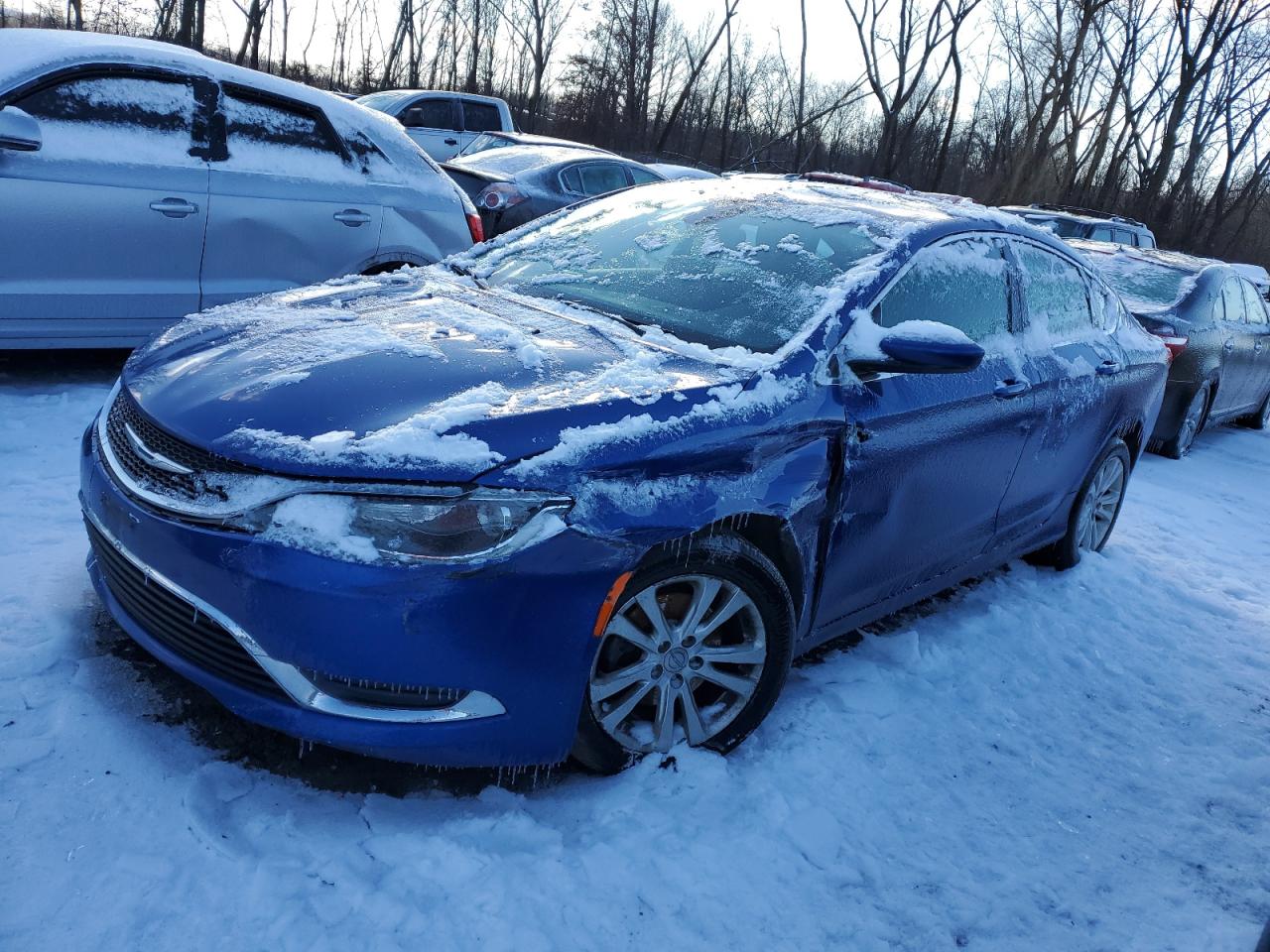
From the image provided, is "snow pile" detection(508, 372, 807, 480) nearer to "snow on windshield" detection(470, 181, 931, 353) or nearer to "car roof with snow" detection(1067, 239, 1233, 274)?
"snow on windshield" detection(470, 181, 931, 353)

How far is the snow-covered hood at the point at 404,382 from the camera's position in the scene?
2055mm

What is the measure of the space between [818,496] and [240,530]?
1.45 m

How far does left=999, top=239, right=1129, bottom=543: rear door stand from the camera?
367cm

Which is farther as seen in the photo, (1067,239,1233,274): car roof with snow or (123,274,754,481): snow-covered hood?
(1067,239,1233,274): car roof with snow

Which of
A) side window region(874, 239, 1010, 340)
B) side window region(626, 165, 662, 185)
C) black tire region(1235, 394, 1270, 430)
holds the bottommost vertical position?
black tire region(1235, 394, 1270, 430)

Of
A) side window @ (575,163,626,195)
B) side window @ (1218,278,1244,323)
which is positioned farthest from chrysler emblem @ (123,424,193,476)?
side window @ (1218,278,1244,323)

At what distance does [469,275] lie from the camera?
3.45m

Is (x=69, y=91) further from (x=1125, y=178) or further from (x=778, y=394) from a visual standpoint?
(x=1125, y=178)

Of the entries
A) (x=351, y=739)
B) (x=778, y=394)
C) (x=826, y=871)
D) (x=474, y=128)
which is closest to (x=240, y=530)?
(x=351, y=739)

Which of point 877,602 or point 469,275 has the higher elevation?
point 469,275

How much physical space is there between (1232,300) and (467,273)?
7.50 meters

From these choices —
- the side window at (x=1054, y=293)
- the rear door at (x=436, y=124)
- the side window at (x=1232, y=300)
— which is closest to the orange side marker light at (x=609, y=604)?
the side window at (x=1054, y=293)

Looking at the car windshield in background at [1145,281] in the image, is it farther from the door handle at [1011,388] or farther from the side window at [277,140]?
the side window at [277,140]

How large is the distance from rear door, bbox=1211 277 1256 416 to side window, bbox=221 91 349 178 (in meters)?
6.94
